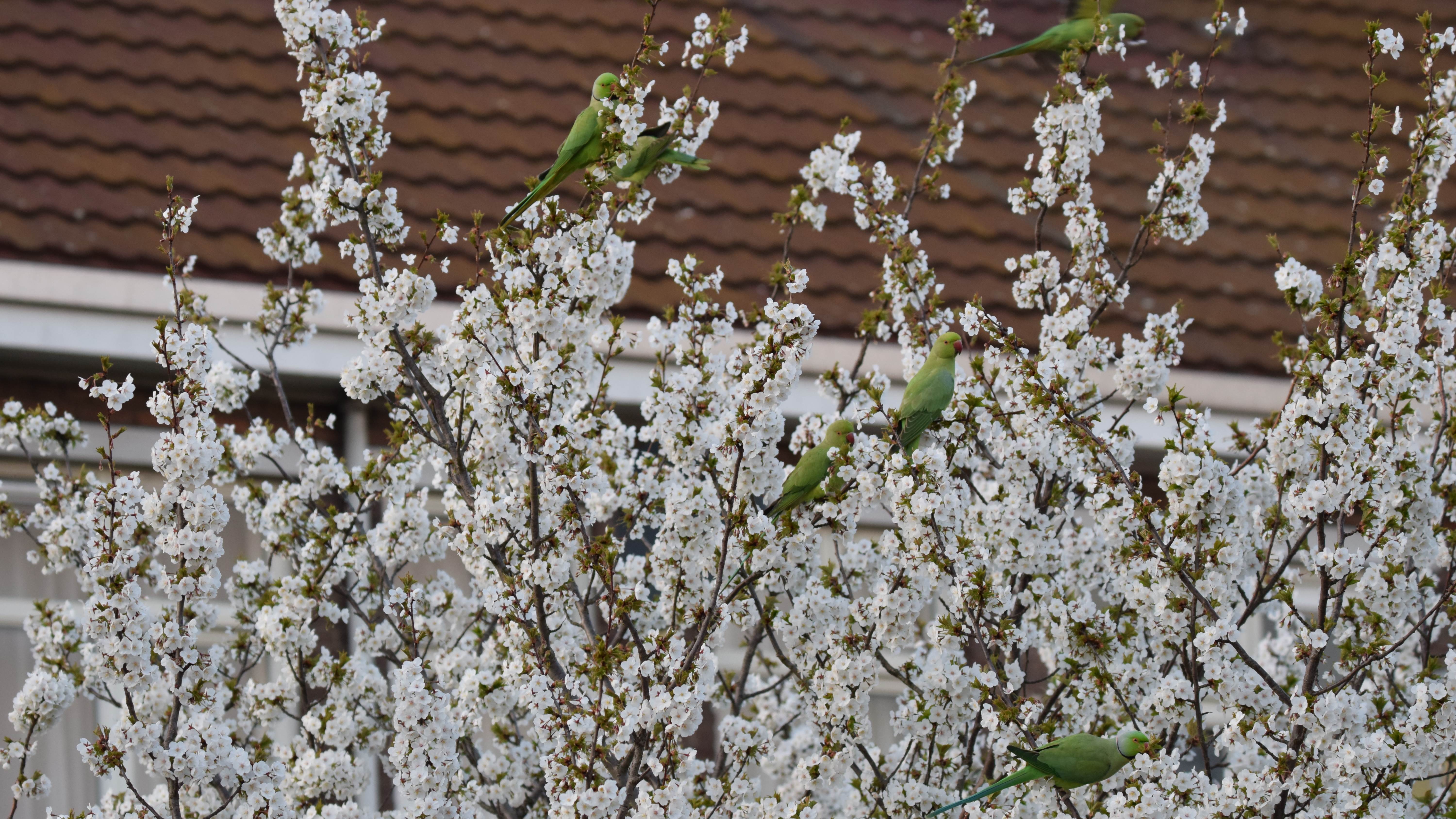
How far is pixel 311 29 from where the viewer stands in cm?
291

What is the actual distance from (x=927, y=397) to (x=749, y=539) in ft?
1.49

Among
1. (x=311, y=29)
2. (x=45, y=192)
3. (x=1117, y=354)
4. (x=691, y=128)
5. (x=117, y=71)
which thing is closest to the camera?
(x=311, y=29)

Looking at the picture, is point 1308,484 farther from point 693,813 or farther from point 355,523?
point 355,523

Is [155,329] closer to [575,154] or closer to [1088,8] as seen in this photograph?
[575,154]

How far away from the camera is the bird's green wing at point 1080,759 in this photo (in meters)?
2.55

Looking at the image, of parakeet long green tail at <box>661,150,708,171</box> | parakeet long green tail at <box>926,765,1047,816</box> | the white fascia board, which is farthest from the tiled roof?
parakeet long green tail at <box>926,765,1047,816</box>

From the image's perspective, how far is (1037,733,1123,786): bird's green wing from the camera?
2.55 m

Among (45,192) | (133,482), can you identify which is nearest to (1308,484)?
(133,482)

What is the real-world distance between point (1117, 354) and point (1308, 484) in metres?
3.42

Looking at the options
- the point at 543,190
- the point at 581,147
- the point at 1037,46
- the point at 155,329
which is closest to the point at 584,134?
the point at 581,147

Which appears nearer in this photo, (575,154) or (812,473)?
(812,473)

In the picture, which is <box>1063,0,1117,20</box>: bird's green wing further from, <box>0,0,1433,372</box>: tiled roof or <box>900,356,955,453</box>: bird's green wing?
<box>0,0,1433,372</box>: tiled roof

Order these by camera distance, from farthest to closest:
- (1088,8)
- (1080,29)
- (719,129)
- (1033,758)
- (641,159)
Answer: (719,129) → (1088,8) → (1080,29) → (641,159) → (1033,758)

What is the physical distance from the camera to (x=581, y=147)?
2793 millimetres
